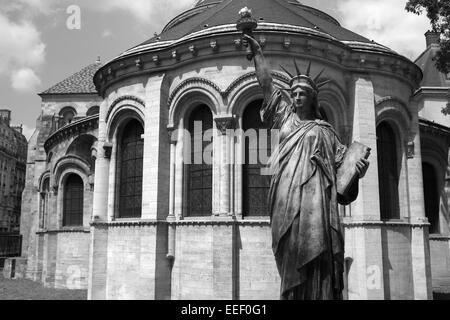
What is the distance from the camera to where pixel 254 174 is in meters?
12.4

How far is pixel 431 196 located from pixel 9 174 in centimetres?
5840

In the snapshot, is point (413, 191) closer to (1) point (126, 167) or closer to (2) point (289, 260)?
(1) point (126, 167)

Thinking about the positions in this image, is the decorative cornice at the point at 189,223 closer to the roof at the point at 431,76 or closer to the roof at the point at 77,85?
the roof at the point at 77,85

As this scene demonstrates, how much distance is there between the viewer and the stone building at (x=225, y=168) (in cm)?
1207

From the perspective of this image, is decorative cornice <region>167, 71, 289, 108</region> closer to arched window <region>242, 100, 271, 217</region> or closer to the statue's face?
arched window <region>242, 100, 271, 217</region>

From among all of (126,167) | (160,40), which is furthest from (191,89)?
(126,167)

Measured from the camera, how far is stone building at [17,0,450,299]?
39.6 ft

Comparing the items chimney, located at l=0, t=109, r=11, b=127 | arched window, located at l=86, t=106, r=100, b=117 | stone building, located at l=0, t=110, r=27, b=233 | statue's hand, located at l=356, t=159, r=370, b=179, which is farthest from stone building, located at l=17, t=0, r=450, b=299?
chimney, located at l=0, t=109, r=11, b=127

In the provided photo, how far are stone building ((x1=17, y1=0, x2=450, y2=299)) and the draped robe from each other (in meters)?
8.23

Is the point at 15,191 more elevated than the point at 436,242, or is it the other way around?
the point at 15,191

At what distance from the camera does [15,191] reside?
62812 mm

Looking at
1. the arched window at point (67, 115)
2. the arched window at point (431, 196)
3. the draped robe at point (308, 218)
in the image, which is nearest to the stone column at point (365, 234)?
the arched window at point (431, 196)

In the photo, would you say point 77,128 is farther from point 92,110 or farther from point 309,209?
point 309,209

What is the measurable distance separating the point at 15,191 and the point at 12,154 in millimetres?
5637
